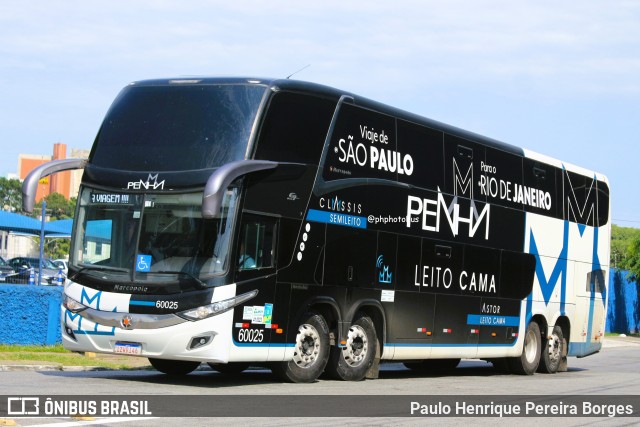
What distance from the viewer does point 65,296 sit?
48.8ft

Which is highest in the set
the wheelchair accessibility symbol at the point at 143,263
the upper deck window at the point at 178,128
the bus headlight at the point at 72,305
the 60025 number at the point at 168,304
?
the upper deck window at the point at 178,128

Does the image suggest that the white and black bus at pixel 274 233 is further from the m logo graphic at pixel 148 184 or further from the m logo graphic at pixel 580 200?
the m logo graphic at pixel 580 200

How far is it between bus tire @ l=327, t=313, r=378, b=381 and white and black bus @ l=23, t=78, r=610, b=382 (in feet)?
0.09

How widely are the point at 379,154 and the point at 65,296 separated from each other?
5386 millimetres

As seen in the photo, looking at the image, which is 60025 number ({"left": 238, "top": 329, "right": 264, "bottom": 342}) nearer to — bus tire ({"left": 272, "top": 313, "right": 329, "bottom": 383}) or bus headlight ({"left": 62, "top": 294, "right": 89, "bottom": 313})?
bus tire ({"left": 272, "top": 313, "right": 329, "bottom": 383})

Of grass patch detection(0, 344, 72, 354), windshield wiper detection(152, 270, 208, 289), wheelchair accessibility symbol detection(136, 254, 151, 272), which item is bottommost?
grass patch detection(0, 344, 72, 354)

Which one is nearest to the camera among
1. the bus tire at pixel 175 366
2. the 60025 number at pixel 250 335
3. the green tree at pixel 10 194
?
the 60025 number at pixel 250 335

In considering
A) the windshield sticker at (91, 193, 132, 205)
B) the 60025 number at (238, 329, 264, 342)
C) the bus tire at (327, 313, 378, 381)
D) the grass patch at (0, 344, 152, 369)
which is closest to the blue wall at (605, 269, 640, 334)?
the grass patch at (0, 344, 152, 369)

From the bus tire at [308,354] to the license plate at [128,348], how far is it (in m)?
2.16

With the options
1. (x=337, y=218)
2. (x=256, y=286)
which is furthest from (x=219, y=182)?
(x=337, y=218)

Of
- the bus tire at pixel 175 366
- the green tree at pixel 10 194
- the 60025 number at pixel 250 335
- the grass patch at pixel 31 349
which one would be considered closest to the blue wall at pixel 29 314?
the grass patch at pixel 31 349

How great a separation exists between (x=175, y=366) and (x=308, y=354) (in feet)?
7.97

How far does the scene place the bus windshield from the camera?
14008 mm

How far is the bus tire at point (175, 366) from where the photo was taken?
16.6m
